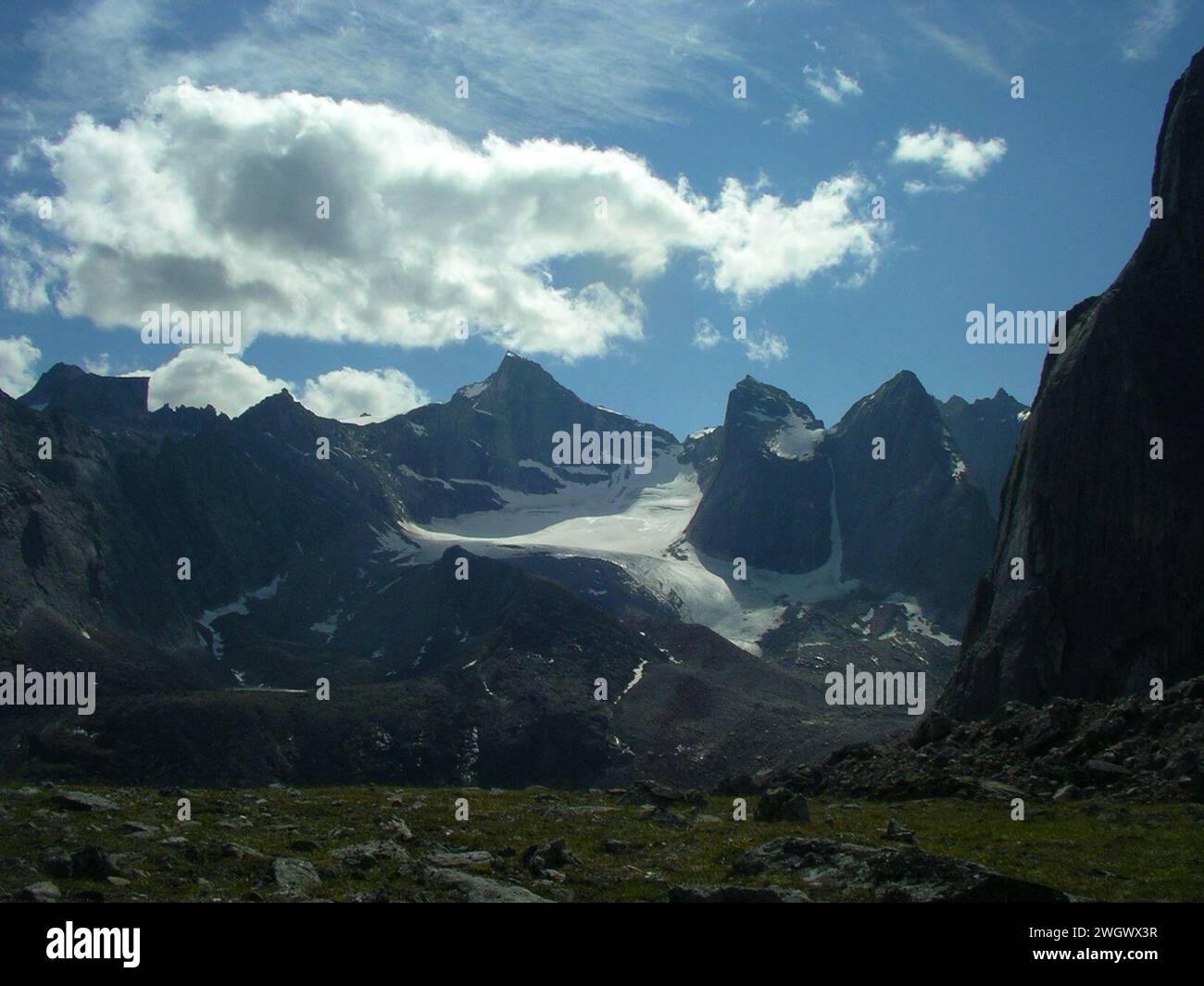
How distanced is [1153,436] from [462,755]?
4613 inches

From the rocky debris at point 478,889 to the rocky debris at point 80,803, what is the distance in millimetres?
16934

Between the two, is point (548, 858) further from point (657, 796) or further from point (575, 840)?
point (657, 796)

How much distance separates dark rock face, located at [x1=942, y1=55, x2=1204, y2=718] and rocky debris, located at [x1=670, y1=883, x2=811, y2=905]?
3412 inches

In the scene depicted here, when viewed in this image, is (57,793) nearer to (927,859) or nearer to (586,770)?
(927,859)

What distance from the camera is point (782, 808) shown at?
1531 inches

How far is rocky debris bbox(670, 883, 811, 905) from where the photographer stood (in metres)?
22.3

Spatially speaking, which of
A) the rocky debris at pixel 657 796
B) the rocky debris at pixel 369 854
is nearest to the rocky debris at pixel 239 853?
the rocky debris at pixel 369 854

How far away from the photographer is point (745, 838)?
32312 mm

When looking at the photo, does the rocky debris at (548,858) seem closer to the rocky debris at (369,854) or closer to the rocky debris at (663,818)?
the rocky debris at (369,854)

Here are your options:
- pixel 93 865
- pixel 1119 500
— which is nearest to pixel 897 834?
pixel 93 865

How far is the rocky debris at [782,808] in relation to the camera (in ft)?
126

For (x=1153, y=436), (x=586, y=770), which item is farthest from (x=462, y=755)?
(x=1153, y=436)

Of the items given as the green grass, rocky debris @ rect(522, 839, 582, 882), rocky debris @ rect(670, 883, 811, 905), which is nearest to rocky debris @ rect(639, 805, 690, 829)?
the green grass

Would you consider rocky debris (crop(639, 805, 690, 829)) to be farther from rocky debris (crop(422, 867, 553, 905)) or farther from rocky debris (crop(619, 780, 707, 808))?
rocky debris (crop(422, 867, 553, 905))
